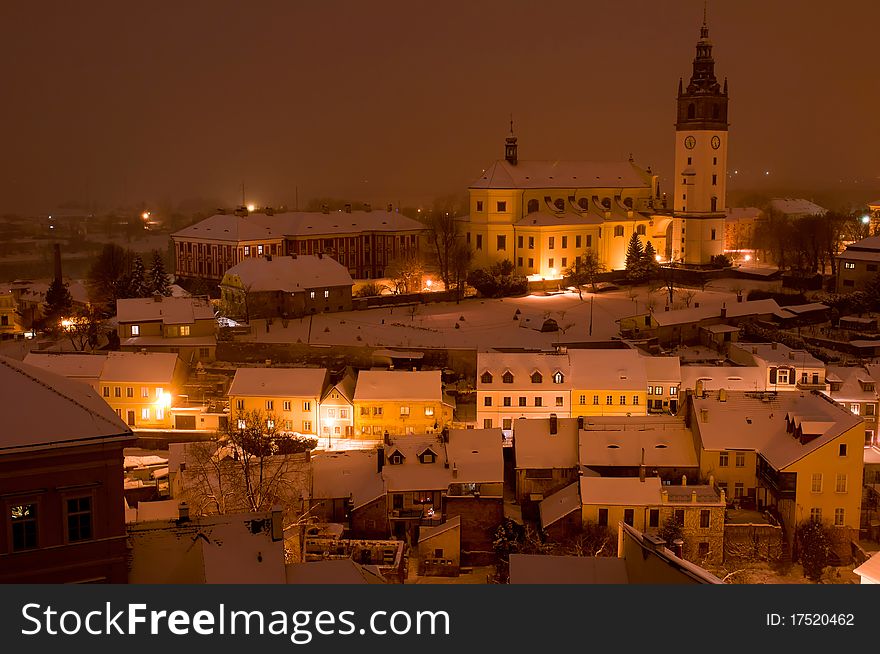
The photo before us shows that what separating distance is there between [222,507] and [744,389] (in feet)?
49.4

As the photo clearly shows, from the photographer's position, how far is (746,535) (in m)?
20.9

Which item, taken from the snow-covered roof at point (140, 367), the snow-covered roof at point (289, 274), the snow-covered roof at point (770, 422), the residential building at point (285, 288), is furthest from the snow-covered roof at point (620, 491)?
the snow-covered roof at point (289, 274)

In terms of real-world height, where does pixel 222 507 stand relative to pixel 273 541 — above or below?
below

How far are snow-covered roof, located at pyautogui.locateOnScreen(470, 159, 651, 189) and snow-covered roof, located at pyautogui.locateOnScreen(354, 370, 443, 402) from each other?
79.9ft

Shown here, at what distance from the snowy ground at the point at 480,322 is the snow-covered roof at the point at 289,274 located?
1475mm

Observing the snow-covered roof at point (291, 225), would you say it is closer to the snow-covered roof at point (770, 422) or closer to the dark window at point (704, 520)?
the snow-covered roof at point (770, 422)

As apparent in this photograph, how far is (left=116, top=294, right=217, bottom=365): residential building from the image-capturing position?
33.1 m

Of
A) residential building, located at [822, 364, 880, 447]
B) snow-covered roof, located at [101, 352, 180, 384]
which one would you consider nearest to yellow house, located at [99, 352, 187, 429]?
snow-covered roof, located at [101, 352, 180, 384]

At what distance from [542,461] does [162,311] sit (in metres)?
15.6

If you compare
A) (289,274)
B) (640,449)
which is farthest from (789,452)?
(289,274)

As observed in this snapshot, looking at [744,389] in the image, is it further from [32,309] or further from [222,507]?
[32,309]

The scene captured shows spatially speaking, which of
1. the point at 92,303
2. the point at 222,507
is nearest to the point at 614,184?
the point at 92,303

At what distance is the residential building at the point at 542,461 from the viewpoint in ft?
78.0

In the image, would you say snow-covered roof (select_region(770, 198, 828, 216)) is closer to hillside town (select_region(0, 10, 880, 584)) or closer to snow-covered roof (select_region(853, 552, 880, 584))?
hillside town (select_region(0, 10, 880, 584))
